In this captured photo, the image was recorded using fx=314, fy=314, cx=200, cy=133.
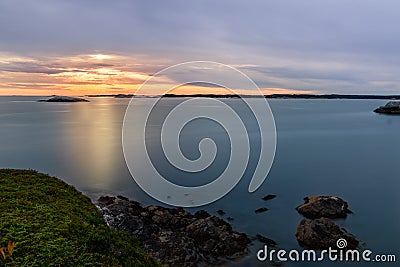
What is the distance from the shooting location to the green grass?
220 inches

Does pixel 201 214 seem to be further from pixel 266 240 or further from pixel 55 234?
pixel 55 234

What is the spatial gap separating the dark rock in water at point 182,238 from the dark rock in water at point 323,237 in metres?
2.51

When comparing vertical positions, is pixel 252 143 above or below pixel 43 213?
below

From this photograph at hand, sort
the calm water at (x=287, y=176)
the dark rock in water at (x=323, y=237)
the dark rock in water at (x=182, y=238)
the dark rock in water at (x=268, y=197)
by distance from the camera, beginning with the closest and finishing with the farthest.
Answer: the dark rock in water at (x=182, y=238), the dark rock in water at (x=323, y=237), the calm water at (x=287, y=176), the dark rock in water at (x=268, y=197)

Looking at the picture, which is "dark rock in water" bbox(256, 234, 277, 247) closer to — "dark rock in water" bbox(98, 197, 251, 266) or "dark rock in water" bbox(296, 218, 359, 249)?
"dark rock in water" bbox(98, 197, 251, 266)

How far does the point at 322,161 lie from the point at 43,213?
28.1m

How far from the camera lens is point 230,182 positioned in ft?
78.2

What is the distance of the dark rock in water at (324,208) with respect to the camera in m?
16.6

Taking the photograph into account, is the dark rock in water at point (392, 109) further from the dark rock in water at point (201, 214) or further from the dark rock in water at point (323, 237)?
the dark rock in water at point (201, 214)

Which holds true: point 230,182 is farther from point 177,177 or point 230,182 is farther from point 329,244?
point 329,244

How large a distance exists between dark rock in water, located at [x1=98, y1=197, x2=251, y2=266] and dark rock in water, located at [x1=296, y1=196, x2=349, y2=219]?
462 cm

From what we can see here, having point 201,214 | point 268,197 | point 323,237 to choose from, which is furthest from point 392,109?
point 201,214

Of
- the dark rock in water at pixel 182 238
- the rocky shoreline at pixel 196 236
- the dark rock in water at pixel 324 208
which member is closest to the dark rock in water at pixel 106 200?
the rocky shoreline at pixel 196 236

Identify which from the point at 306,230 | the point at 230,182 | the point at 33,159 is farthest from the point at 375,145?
the point at 33,159
